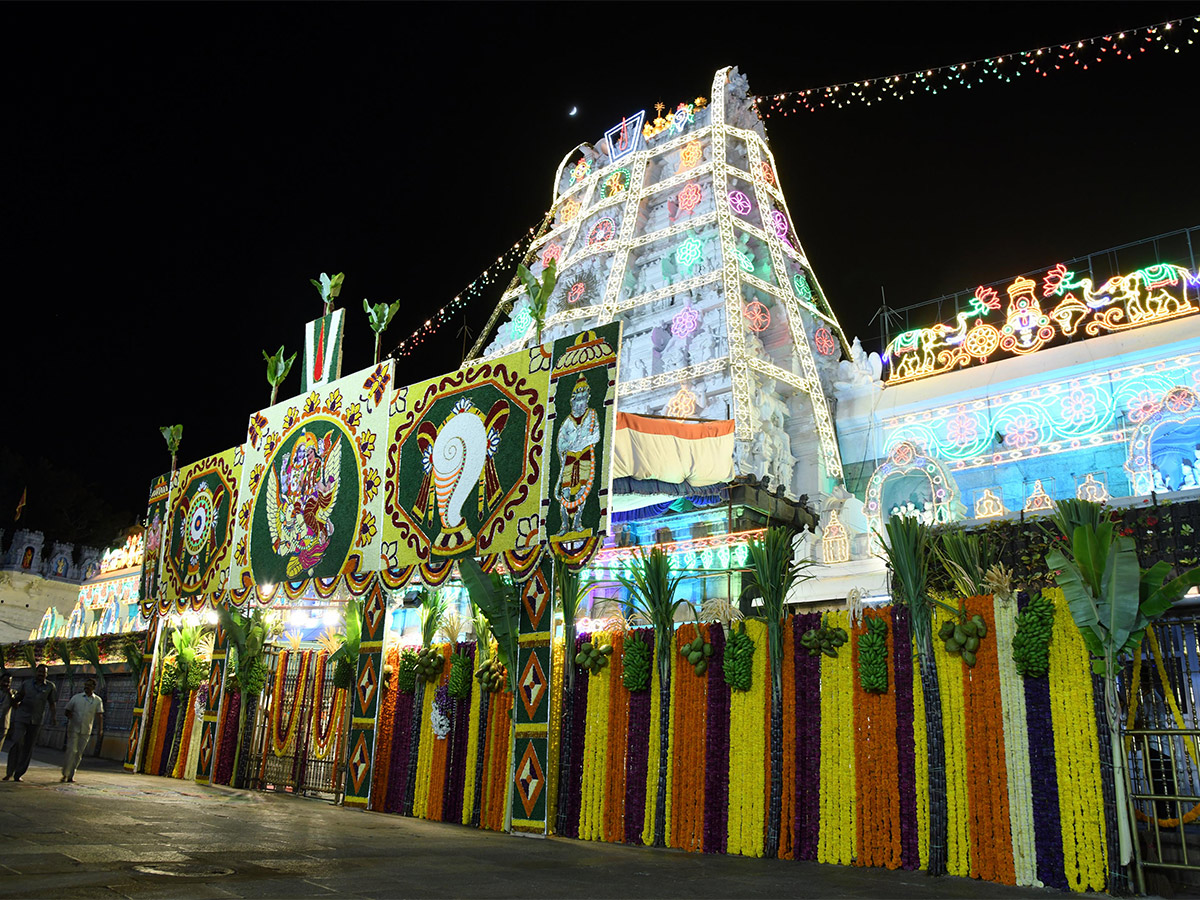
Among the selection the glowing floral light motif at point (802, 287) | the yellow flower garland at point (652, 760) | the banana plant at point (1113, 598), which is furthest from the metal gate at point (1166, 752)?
the glowing floral light motif at point (802, 287)

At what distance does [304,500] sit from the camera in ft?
53.4

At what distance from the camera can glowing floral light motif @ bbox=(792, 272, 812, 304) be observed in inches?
1005

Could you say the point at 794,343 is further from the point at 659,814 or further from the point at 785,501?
the point at 659,814

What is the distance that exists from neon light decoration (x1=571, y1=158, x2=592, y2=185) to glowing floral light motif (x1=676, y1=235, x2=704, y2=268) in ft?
20.1

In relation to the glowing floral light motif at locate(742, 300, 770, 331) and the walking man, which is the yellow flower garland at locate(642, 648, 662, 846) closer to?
the walking man

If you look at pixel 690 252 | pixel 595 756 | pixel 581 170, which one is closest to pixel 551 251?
pixel 581 170

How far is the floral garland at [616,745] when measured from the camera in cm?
1125

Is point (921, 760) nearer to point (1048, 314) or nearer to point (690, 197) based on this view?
point (1048, 314)

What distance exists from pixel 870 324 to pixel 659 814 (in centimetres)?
1825

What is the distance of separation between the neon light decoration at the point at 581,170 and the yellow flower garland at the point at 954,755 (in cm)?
2373

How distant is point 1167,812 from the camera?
822 cm

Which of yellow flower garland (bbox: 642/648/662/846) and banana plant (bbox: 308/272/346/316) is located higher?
banana plant (bbox: 308/272/346/316)

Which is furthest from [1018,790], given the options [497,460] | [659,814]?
[497,460]

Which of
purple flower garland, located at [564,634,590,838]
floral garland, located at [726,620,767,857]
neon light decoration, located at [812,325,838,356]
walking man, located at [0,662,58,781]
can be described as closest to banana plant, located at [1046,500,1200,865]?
floral garland, located at [726,620,767,857]
